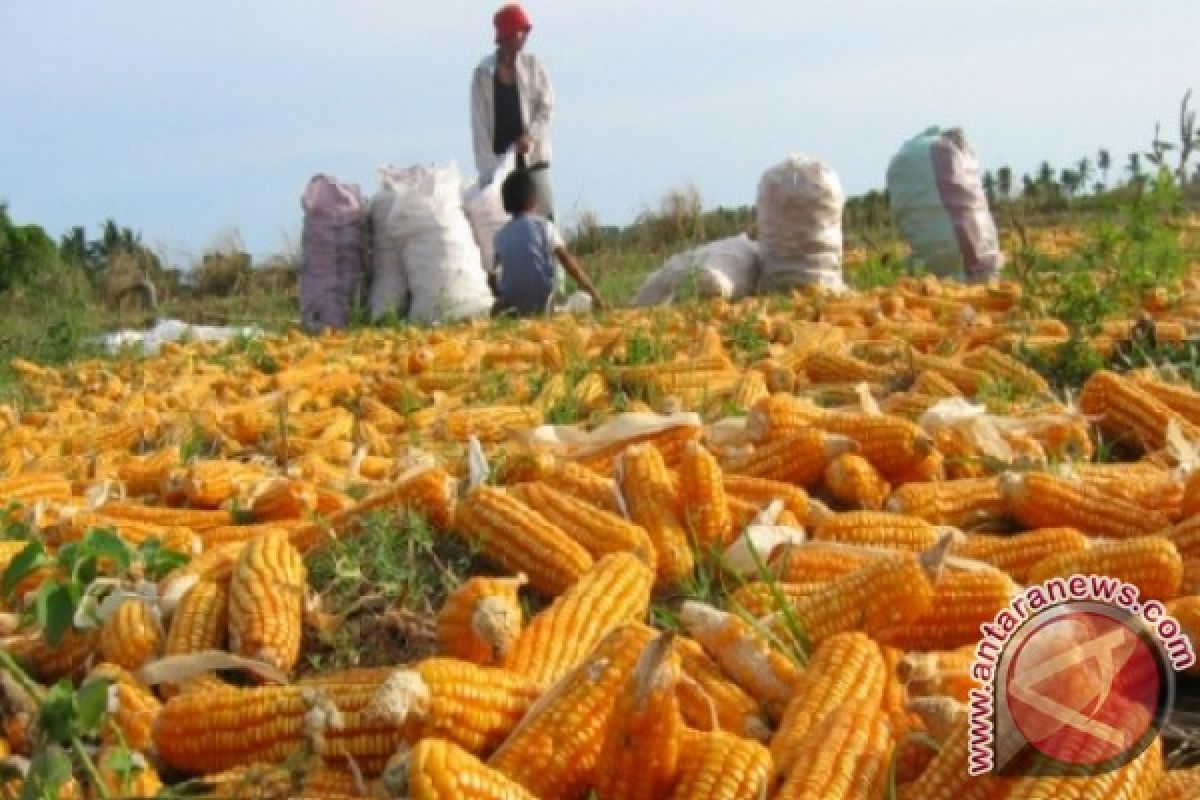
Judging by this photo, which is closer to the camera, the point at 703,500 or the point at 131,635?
the point at 131,635

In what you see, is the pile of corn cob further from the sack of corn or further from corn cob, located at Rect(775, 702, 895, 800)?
the sack of corn

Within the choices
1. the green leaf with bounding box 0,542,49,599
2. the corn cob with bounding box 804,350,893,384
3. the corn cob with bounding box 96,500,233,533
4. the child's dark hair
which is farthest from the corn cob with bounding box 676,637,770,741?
the child's dark hair

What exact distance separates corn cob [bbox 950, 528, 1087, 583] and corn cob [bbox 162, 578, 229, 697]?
136 cm

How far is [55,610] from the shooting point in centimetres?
231

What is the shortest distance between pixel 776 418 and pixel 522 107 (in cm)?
957

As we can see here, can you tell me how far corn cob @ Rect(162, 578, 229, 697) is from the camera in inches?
92.7

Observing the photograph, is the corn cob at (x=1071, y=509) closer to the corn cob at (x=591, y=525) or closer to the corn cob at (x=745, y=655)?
the corn cob at (x=591, y=525)

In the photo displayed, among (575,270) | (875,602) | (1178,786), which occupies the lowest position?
(1178,786)

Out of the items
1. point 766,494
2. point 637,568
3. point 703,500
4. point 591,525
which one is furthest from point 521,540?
point 766,494

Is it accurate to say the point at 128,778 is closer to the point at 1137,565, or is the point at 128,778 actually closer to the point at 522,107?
the point at 1137,565

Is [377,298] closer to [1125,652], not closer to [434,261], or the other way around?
[434,261]

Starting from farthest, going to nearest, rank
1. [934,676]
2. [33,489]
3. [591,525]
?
[33,489], [591,525], [934,676]

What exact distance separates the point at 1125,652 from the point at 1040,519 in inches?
52.0

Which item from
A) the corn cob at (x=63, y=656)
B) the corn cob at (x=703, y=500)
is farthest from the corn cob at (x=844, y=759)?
the corn cob at (x=63, y=656)
